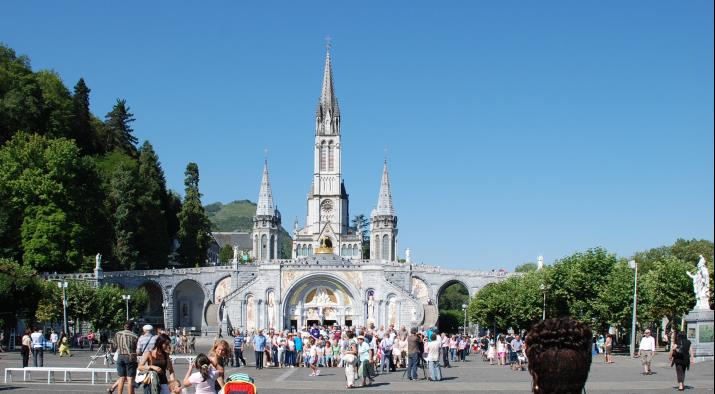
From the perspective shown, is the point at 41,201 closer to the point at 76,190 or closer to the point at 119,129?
the point at 76,190

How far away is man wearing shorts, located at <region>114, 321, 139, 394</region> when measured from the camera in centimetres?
1562

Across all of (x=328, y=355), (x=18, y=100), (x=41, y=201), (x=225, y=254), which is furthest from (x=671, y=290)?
(x=225, y=254)

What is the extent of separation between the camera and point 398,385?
24.2 meters

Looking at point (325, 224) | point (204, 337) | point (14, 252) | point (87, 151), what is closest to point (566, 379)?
point (14, 252)

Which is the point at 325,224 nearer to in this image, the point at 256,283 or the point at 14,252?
the point at 256,283

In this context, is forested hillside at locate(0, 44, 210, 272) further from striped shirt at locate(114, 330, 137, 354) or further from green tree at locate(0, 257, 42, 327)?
striped shirt at locate(114, 330, 137, 354)

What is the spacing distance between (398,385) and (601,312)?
24.0 meters

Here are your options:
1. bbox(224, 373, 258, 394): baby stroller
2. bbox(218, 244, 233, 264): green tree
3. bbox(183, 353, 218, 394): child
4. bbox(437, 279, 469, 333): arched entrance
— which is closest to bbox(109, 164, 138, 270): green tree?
bbox(437, 279, 469, 333): arched entrance

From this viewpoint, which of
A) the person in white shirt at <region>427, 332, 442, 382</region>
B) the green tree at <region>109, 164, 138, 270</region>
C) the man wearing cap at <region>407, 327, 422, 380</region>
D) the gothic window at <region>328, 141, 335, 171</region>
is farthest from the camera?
the gothic window at <region>328, 141, 335, 171</region>

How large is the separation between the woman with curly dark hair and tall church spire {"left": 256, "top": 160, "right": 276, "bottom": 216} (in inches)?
4082

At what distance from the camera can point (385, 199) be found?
10988 cm

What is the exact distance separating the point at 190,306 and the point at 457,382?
60268mm

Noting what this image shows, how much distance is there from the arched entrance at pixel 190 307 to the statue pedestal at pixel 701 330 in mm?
56653

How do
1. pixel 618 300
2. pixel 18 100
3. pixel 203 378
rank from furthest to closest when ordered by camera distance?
1. pixel 18 100
2. pixel 618 300
3. pixel 203 378
